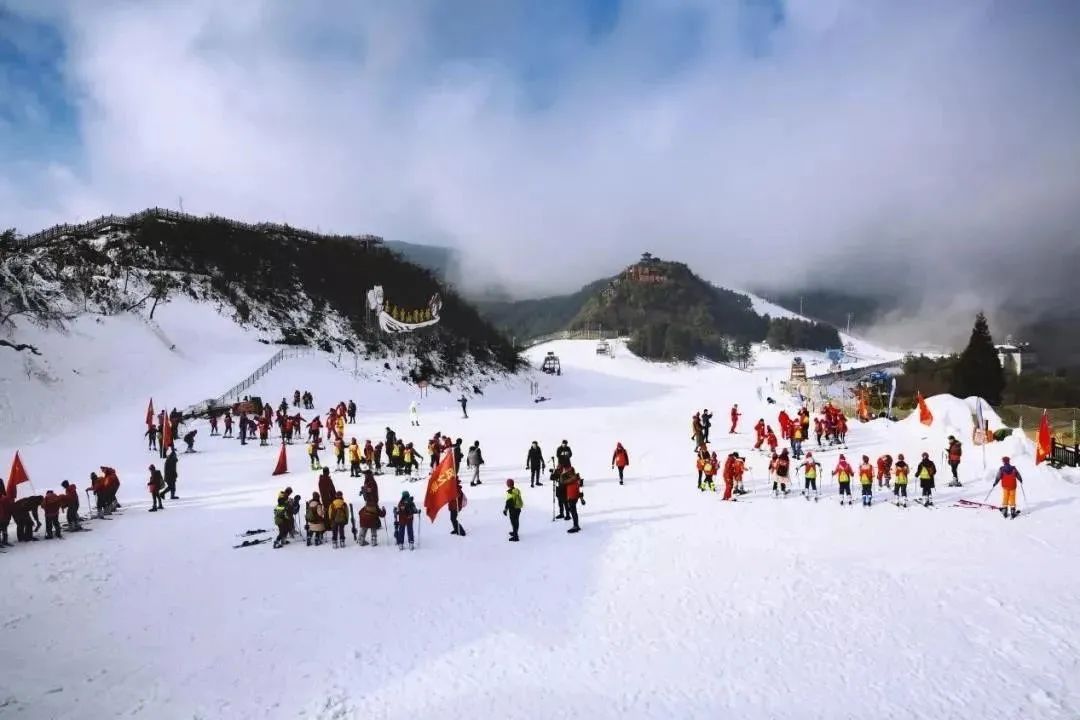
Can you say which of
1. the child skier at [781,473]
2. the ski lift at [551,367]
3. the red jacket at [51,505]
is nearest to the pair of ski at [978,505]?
the child skier at [781,473]

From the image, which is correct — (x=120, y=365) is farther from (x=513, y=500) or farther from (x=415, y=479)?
(x=513, y=500)

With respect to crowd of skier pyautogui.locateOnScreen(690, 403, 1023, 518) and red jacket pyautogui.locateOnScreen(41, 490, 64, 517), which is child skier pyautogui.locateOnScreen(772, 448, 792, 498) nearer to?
crowd of skier pyautogui.locateOnScreen(690, 403, 1023, 518)

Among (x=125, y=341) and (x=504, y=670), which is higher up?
(x=125, y=341)

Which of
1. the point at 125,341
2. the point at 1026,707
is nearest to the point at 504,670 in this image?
the point at 1026,707

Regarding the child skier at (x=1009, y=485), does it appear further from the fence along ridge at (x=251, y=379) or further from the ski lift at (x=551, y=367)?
the ski lift at (x=551, y=367)

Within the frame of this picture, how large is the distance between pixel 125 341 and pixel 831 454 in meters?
40.2

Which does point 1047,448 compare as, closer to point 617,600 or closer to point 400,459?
point 617,600

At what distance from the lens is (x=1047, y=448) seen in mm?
17578

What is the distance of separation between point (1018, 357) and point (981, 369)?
39941 mm

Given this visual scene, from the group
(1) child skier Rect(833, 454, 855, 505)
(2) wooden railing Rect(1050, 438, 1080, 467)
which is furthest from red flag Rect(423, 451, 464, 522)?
(2) wooden railing Rect(1050, 438, 1080, 467)

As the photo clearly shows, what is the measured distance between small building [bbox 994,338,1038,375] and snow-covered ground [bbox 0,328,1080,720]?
224ft

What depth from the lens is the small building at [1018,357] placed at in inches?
2847

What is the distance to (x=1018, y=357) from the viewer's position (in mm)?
73688

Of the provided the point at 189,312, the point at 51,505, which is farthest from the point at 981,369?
the point at 189,312
